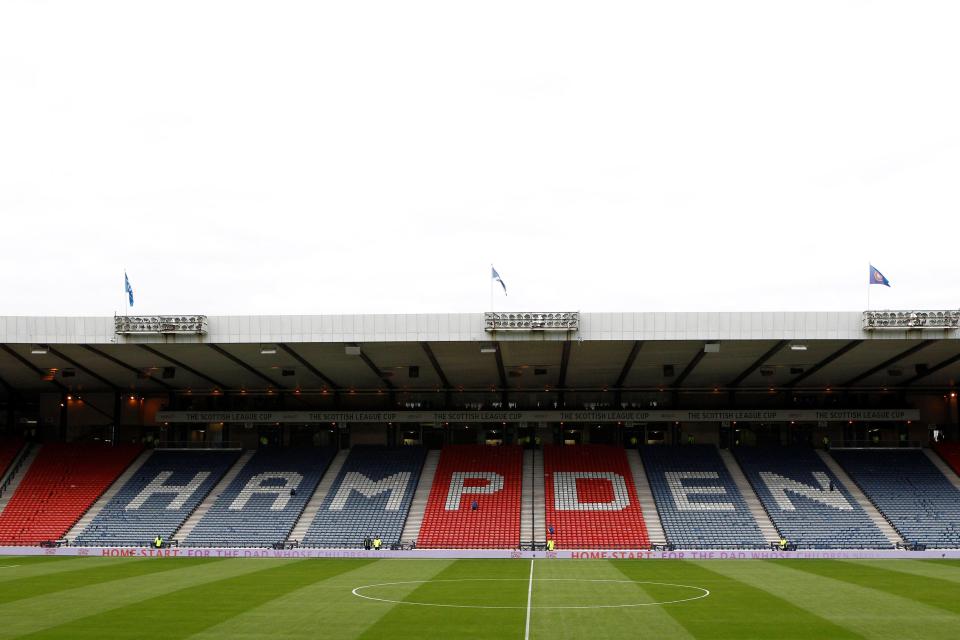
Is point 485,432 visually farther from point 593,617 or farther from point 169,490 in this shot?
point 593,617

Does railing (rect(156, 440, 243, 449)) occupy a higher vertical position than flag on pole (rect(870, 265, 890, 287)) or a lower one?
lower

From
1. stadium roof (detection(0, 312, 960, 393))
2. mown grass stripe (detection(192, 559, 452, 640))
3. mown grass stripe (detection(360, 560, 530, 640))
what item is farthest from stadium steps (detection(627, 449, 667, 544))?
mown grass stripe (detection(192, 559, 452, 640))

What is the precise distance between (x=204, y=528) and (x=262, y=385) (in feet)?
38.5

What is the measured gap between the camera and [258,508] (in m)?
52.5

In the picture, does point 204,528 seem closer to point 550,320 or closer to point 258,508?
point 258,508

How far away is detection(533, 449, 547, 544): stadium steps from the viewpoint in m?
48.6

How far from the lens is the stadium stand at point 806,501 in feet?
156

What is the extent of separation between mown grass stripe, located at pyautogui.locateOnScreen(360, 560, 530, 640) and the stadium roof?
1497 cm

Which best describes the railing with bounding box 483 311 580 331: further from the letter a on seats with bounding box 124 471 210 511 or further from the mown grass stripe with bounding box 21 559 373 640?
the letter a on seats with bounding box 124 471 210 511

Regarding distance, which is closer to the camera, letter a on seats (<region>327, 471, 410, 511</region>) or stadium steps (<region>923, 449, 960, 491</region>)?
letter a on seats (<region>327, 471, 410, 511</region>)

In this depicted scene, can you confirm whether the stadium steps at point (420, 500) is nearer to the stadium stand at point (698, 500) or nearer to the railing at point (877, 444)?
the stadium stand at point (698, 500)

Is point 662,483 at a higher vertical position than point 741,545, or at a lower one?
higher

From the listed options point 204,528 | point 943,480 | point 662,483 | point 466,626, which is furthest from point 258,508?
point 943,480

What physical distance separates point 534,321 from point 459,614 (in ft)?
71.6
